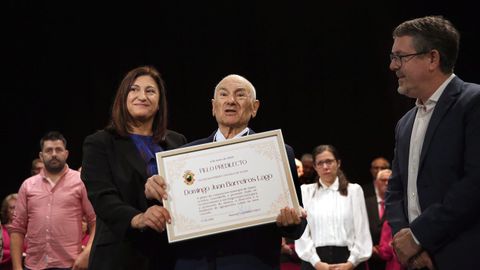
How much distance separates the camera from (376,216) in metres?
6.27

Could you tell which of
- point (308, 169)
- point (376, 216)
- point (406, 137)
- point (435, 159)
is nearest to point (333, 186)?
point (376, 216)

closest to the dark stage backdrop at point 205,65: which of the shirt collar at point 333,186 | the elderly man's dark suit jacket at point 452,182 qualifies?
the shirt collar at point 333,186

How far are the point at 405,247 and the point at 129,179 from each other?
1194 millimetres

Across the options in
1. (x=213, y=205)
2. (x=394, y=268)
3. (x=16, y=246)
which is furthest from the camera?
(x=394, y=268)

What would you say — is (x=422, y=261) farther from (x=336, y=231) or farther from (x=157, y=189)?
(x=336, y=231)

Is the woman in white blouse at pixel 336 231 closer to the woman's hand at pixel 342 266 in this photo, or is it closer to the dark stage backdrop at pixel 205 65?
the woman's hand at pixel 342 266

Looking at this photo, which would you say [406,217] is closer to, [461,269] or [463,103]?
[461,269]

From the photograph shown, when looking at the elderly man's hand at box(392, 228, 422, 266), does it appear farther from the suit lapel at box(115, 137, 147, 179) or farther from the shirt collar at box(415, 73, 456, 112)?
the suit lapel at box(115, 137, 147, 179)

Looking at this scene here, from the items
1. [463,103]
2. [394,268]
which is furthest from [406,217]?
[394,268]

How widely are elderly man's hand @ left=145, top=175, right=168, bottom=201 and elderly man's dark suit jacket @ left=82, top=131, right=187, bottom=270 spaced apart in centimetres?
13

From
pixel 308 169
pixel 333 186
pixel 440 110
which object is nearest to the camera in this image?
pixel 440 110

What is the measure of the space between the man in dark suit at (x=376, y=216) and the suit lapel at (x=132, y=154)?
11.6 feet

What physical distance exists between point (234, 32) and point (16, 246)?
13.8ft

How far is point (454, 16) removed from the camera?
7309 mm
